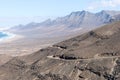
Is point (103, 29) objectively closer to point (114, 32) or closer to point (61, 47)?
point (114, 32)

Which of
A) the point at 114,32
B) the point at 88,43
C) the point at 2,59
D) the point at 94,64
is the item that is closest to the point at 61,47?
the point at 88,43

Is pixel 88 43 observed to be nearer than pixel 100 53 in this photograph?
No

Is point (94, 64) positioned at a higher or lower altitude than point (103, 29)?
lower

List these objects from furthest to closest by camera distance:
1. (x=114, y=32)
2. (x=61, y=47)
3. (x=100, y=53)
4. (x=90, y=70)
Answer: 1. (x=61, y=47)
2. (x=114, y=32)
3. (x=100, y=53)
4. (x=90, y=70)

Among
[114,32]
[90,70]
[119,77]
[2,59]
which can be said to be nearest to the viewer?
[119,77]

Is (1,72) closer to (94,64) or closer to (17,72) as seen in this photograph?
(17,72)

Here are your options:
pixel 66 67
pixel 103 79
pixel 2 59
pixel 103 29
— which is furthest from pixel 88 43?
pixel 2 59
